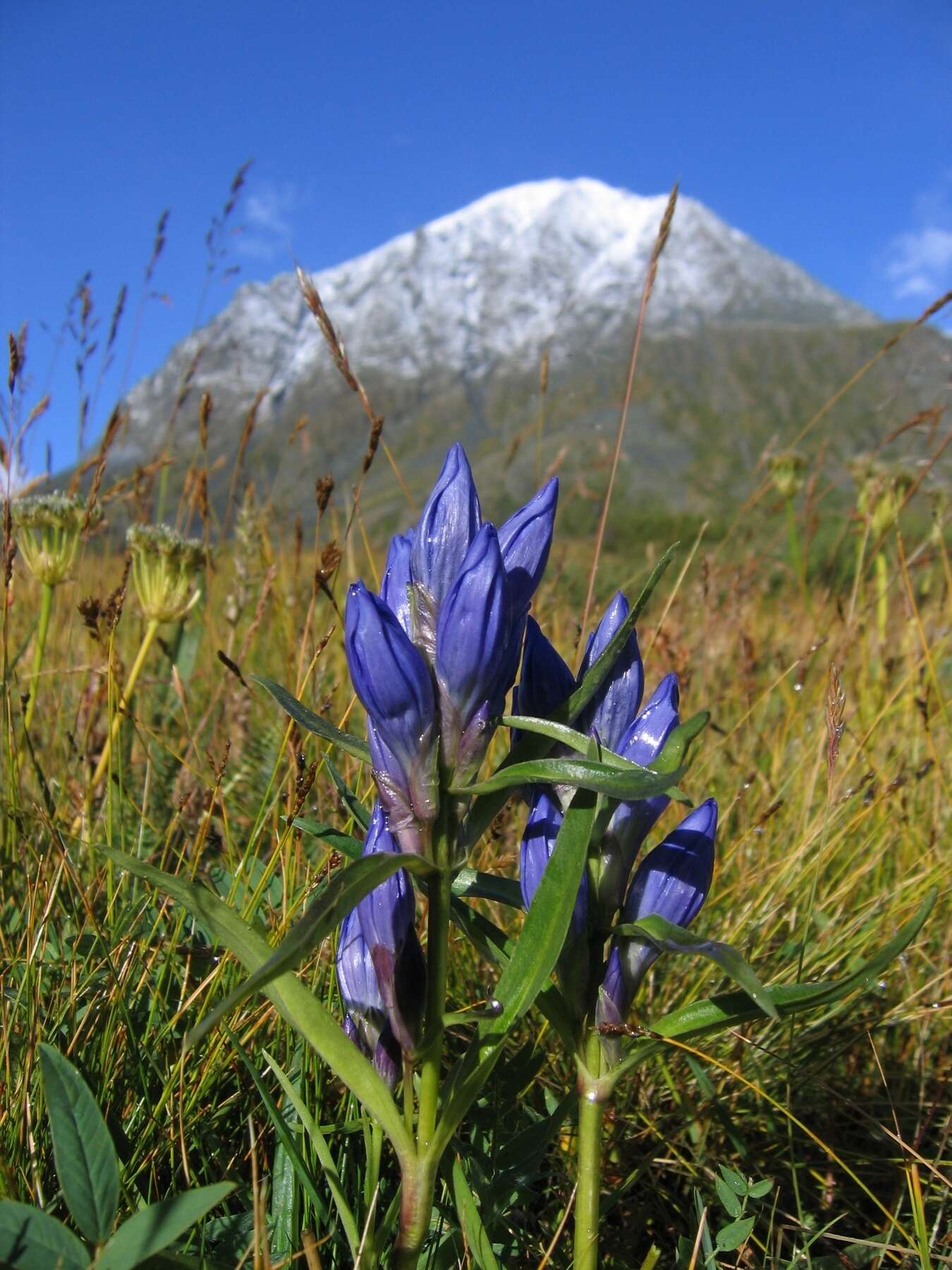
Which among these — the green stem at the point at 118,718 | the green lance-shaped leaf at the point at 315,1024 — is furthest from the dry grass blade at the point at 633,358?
the green lance-shaped leaf at the point at 315,1024

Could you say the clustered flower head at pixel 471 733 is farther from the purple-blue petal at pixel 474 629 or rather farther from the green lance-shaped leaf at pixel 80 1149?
the green lance-shaped leaf at pixel 80 1149

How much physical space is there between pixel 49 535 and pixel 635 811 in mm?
1536

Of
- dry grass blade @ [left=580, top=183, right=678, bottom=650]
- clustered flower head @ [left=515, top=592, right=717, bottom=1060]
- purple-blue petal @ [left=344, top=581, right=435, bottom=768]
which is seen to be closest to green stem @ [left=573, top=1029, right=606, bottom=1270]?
clustered flower head @ [left=515, top=592, right=717, bottom=1060]

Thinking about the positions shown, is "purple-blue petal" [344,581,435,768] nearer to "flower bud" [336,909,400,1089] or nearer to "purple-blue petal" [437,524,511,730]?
"purple-blue petal" [437,524,511,730]

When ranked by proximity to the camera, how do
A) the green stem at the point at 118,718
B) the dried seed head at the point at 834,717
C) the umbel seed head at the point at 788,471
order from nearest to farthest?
the dried seed head at the point at 834,717, the green stem at the point at 118,718, the umbel seed head at the point at 788,471

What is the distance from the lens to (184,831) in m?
1.96

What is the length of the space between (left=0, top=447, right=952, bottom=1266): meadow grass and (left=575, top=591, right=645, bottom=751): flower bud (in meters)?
0.38

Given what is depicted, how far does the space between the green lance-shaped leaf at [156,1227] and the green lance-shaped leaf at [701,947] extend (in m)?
0.42

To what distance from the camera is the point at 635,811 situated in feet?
3.23

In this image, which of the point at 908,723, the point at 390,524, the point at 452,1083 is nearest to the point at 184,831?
the point at 452,1083

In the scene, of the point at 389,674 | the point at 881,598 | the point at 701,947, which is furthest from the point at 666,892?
the point at 881,598

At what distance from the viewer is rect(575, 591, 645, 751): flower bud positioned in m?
1.05

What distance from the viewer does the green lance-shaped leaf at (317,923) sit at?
60 cm

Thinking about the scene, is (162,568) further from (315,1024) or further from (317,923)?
(317,923)
